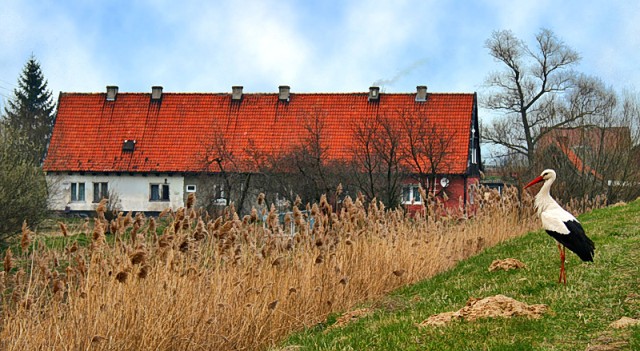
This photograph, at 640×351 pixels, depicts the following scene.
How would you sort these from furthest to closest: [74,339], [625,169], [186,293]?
[625,169]
[186,293]
[74,339]

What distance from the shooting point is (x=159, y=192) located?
51.0m

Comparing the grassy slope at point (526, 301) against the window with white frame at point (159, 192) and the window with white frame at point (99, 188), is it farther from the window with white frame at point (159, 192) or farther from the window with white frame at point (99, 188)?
the window with white frame at point (99, 188)

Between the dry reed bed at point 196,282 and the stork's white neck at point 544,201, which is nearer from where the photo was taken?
the dry reed bed at point 196,282

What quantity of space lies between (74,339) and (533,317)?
Answer: 4402 millimetres

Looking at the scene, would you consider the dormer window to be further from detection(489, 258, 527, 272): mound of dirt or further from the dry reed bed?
detection(489, 258, 527, 272): mound of dirt

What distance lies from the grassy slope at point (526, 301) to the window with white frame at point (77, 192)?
40.2 meters

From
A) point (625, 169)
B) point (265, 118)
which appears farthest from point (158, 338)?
point (265, 118)

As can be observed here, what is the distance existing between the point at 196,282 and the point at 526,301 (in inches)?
144

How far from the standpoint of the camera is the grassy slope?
768cm

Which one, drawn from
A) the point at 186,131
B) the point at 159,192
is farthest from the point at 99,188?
the point at 186,131

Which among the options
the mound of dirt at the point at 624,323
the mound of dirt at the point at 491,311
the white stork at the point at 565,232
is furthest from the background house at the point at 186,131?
the mound of dirt at the point at 624,323

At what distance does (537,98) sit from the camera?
55844 millimetres

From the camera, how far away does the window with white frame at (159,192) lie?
2004 inches

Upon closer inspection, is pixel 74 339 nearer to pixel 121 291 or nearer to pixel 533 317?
pixel 121 291
